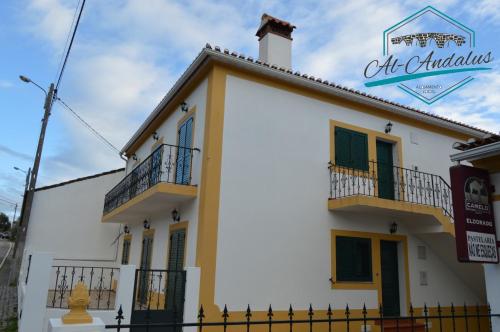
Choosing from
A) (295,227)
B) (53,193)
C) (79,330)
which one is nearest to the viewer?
(79,330)

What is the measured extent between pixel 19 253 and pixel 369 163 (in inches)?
Result: 510

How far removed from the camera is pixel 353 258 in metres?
9.61

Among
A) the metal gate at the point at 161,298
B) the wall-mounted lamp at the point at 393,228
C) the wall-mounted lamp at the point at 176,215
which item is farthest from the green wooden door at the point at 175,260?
the wall-mounted lamp at the point at 393,228

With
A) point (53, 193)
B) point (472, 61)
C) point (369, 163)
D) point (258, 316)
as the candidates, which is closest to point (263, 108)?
point (369, 163)

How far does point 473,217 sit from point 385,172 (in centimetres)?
551

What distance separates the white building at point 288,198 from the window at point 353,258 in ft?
0.11

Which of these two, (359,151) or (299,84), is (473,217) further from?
(299,84)

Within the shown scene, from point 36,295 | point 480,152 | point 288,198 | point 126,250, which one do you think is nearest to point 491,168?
point 480,152

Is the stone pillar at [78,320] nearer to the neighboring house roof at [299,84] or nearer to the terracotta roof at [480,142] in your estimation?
the terracotta roof at [480,142]

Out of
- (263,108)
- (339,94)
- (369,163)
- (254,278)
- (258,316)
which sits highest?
(339,94)

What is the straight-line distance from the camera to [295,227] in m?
8.91

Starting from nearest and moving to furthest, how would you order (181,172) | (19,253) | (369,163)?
1. (181,172)
2. (369,163)
3. (19,253)

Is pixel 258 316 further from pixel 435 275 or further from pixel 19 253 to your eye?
pixel 19 253

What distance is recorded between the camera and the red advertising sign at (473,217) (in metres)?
5.43
